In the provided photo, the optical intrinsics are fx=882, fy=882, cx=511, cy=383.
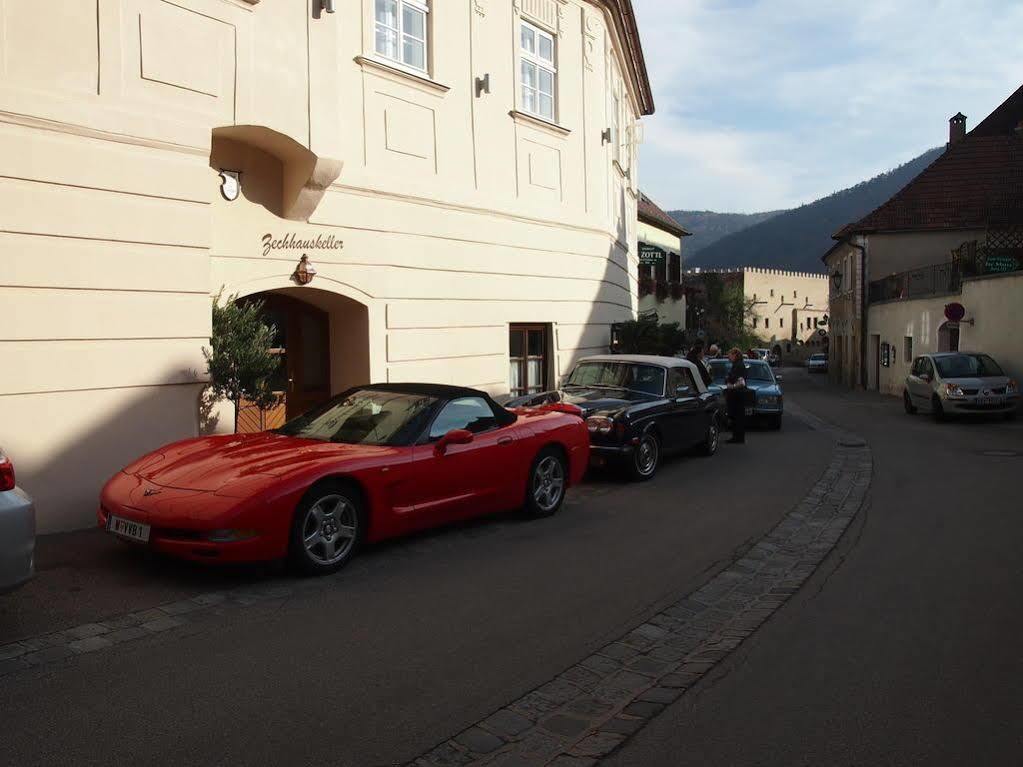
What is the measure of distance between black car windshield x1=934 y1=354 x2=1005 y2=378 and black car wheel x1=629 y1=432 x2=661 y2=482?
12428mm

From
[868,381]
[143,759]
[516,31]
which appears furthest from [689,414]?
[868,381]

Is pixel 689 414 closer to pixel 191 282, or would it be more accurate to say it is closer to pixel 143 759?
pixel 191 282

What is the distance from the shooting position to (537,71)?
15.7 meters

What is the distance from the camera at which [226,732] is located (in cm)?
380

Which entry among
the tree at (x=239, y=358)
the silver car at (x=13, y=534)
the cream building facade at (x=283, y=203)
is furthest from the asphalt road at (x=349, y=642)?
the tree at (x=239, y=358)

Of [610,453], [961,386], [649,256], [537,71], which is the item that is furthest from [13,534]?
[649,256]

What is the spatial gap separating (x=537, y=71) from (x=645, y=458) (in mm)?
7888

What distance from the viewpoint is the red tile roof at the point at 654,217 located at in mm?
34088

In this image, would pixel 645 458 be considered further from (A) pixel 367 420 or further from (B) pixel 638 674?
(B) pixel 638 674

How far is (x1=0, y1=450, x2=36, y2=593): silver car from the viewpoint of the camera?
4711mm

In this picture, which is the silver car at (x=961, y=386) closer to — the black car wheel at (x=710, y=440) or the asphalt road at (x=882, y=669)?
the black car wheel at (x=710, y=440)

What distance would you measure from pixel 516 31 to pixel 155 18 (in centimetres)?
778

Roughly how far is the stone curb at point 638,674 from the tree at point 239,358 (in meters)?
5.07

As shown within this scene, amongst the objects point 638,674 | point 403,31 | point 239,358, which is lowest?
point 638,674
